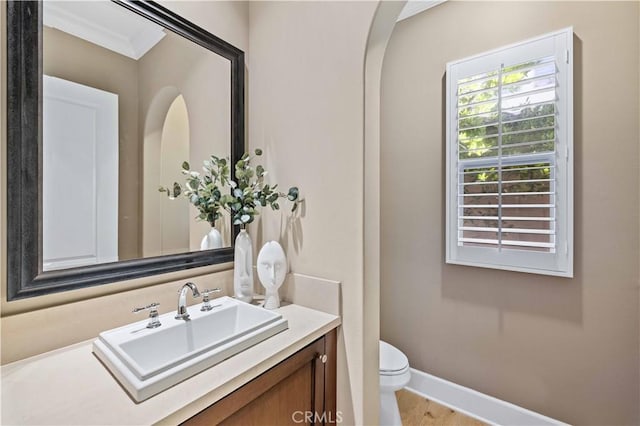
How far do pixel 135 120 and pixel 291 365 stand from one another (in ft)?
3.48

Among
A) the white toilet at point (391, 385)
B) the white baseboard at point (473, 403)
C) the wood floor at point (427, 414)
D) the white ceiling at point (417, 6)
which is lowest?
the wood floor at point (427, 414)

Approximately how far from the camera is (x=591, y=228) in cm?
151

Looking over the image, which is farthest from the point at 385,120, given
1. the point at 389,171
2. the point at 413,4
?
the point at 413,4

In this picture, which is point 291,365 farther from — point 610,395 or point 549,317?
point 610,395

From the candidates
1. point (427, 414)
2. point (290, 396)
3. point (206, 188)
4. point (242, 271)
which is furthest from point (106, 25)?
point (427, 414)

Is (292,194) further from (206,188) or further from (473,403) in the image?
(473,403)

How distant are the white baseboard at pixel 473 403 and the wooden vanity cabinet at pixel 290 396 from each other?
3.75 ft

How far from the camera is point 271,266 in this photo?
1257mm

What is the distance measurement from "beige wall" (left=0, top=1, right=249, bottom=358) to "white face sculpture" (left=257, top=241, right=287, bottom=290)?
26 cm

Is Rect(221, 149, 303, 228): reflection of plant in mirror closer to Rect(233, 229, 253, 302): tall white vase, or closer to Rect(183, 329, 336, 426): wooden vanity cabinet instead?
Rect(233, 229, 253, 302): tall white vase

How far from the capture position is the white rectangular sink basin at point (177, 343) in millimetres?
720

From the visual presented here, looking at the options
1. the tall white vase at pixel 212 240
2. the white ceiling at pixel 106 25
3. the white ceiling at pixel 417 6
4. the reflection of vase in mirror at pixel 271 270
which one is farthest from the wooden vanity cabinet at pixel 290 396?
the white ceiling at pixel 417 6

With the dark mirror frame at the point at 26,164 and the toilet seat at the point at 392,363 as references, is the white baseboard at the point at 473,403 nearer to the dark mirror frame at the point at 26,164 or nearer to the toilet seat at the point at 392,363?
the toilet seat at the point at 392,363

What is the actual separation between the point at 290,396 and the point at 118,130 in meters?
1.11
